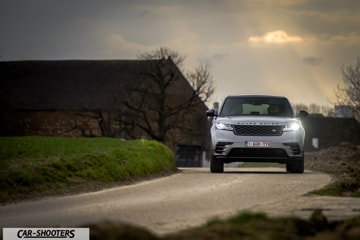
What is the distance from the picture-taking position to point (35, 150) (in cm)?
2377

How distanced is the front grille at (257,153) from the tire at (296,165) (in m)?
0.48

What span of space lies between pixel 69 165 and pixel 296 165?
8245 millimetres

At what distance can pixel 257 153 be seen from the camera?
25453mm

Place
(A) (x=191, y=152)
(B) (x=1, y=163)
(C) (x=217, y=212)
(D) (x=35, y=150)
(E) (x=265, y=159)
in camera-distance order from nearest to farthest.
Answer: (C) (x=217, y=212) → (B) (x=1, y=163) → (D) (x=35, y=150) → (E) (x=265, y=159) → (A) (x=191, y=152)

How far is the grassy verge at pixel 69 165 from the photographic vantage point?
1802 centimetres

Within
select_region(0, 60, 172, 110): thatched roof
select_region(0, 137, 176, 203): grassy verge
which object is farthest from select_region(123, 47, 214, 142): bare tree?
select_region(0, 137, 176, 203): grassy verge

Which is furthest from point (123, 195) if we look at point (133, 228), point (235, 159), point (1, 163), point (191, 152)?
point (191, 152)

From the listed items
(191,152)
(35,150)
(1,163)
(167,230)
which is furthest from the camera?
(191,152)

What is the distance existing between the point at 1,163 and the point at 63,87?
253 feet

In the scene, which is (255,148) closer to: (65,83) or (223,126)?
(223,126)

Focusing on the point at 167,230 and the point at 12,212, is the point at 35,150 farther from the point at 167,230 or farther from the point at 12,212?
the point at 167,230

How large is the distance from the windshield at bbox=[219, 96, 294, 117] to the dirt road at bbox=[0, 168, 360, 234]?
15.1ft

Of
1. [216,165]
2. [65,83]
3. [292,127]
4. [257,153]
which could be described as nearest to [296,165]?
[292,127]

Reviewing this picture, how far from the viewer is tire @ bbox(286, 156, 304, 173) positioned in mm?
26080
